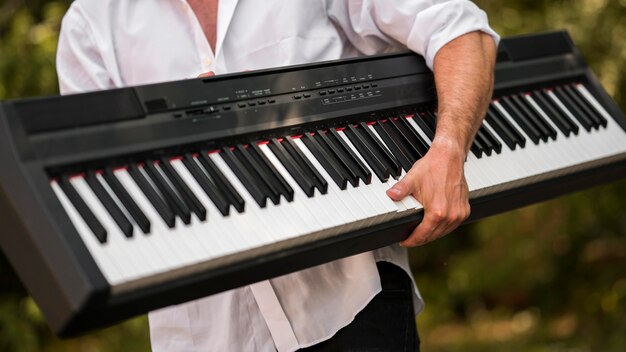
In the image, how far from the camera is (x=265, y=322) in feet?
6.88

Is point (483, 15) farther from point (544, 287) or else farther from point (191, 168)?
point (544, 287)

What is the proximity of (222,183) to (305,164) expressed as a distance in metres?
0.19

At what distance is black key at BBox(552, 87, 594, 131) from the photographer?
7.72ft

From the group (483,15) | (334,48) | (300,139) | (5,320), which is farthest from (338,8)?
(5,320)

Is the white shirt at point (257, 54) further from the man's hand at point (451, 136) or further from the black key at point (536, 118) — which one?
the black key at point (536, 118)

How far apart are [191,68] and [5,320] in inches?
96.1

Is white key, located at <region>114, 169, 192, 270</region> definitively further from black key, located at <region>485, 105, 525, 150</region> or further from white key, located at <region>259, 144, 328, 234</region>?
black key, located at <region>485, 105, 525, 150</region>

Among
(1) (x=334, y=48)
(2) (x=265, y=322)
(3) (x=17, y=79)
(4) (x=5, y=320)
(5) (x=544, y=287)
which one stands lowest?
(5) (x=544, y=287)

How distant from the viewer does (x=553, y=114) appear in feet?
7.69

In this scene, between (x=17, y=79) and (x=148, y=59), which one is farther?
(x=17, y=79)

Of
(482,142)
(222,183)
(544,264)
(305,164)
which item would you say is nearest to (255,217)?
(222,183)

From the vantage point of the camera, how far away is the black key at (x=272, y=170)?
1.79m

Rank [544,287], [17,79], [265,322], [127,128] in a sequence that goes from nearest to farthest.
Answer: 1. [127,128]
2. [265,322]
3. [17,79]
4. [544,287]

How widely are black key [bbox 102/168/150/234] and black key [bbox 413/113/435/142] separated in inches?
27.7
